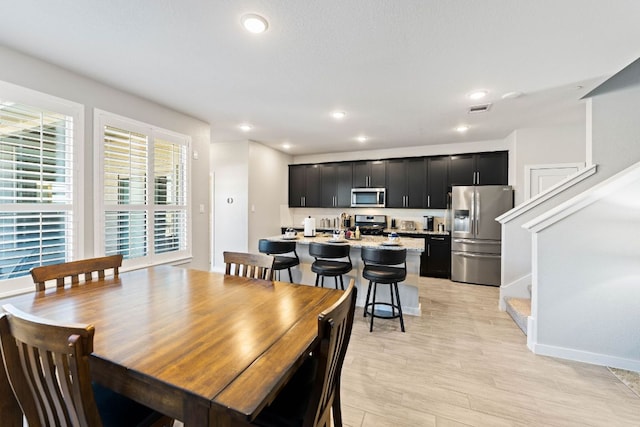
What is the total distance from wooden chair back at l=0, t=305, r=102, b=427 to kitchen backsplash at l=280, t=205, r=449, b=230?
5.19 meters

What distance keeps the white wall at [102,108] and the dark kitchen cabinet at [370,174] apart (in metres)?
3.13

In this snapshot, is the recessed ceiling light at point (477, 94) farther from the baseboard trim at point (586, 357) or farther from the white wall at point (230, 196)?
the white wall at point (230, 196)

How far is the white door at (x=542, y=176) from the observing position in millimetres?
4157

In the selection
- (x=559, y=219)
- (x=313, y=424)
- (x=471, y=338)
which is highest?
(x=559, y=219)

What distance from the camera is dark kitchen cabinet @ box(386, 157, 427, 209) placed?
533cm

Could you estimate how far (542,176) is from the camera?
424cm

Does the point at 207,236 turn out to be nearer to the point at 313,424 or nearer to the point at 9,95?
the point at 9,95

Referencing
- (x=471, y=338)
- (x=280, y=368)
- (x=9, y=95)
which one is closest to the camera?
(x=280, y=368)

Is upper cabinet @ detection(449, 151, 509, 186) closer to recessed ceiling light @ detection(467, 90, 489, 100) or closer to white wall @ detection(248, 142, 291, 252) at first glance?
recessed ceiling light @ detection(467, 90, 489, 100)

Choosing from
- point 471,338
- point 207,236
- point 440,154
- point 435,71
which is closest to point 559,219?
point 471,338

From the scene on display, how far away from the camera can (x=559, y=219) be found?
7.62 feet

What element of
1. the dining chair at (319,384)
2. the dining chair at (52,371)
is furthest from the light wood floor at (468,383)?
the dining chair at (52,371)

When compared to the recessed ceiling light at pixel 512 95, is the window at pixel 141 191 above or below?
below

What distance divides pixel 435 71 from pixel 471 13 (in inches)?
29.0
